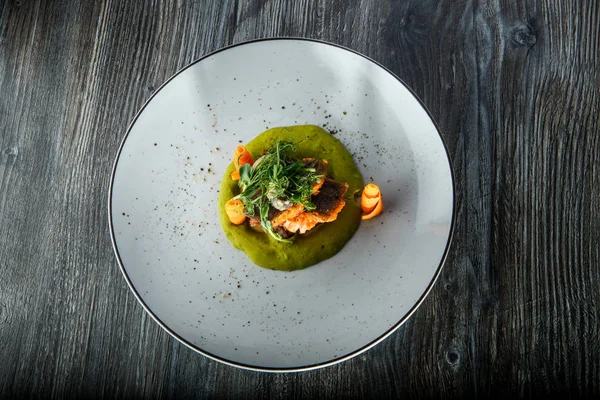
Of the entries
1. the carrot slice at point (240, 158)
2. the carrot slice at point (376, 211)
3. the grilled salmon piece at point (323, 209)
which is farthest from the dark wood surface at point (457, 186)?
the carrot slice at point (240, 158)

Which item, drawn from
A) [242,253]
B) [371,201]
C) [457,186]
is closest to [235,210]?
[242,253]

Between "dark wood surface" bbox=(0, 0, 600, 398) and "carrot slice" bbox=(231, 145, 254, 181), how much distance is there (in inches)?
32.0

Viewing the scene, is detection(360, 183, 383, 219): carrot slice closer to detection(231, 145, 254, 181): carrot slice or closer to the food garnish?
the food garnish

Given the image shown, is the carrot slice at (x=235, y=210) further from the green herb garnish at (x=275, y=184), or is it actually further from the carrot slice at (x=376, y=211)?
the carrot slice at (x=376, y=211)

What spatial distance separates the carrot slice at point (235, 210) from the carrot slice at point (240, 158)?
5.1 inches

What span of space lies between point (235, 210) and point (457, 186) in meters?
1.14

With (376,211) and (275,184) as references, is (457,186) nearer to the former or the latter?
(376,211)

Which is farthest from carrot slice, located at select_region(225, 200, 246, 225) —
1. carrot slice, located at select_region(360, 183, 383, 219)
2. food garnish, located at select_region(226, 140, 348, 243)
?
carrot slice, located at select_region(360, 183, 383, 219)

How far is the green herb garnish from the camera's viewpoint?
1.96 meters

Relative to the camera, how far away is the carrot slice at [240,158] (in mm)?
2029

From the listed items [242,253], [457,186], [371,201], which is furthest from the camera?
[457,186]

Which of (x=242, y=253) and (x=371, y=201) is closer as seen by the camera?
(x=371, y=201)

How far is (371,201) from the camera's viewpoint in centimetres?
193

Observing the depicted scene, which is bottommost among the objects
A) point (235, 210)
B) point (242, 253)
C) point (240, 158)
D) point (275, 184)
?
point (242, 253)
